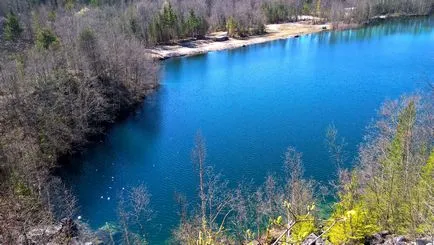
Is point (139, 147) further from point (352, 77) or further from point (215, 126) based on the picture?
point (352, 77)

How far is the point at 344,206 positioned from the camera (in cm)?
1875

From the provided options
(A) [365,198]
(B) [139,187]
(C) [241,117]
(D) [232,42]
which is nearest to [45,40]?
(C) [241,117]

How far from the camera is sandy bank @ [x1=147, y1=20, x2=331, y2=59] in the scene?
8362cm

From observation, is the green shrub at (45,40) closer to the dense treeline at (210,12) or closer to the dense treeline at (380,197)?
the dense treeline at (210,12)

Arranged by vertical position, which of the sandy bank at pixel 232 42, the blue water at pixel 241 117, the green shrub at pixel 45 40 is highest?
the green shrub at pixel 45 40

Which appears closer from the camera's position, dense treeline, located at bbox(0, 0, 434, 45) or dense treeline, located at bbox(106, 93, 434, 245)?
dense treeline, located at bbox(106, 93, 434, 245)

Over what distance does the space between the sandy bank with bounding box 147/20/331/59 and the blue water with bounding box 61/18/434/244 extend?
5393 millimetres

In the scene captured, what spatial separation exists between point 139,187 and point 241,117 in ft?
61.1

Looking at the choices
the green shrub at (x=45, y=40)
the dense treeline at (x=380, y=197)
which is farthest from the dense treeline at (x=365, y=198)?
the green shrub at (x=45, y=40)

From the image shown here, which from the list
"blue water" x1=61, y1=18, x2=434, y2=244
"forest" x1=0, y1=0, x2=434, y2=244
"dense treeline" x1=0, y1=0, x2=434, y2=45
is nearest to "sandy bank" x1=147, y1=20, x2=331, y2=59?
"dense treeline" x1=0, y1=0, x2=434, y2=45

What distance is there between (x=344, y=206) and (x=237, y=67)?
5406 cm

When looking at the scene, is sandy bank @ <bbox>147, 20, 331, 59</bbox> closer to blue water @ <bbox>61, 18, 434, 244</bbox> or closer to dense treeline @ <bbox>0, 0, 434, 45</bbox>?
dense treeline @ <bbox>0, 0, 434, 45</bbox>

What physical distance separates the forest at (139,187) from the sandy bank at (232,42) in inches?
298

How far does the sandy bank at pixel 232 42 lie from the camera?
8362 centimetres
